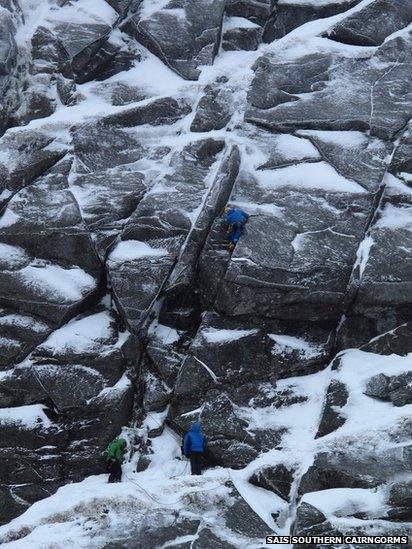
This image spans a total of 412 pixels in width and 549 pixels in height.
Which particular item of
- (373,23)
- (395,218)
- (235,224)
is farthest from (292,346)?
(373,23)

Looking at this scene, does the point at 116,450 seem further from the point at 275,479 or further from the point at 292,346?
the point at 292,346

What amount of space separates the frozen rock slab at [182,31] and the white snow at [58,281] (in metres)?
9.42

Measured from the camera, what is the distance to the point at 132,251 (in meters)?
20.6

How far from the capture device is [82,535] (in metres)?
15.1

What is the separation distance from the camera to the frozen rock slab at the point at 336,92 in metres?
23.2

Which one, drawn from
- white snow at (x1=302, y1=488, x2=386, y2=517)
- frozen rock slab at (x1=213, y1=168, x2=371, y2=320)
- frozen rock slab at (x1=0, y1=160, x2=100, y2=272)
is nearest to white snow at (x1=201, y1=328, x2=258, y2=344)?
frozen rock slab at (x1=213, y1=168, x2=371, y2=320)

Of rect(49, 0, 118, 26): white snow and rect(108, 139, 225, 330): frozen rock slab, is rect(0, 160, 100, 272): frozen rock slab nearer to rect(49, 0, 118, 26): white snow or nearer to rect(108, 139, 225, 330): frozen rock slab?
rect(108, 139, 225, 330): frozen rock slab

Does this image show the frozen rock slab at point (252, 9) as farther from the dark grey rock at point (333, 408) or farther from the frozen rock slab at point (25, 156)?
the dark grey rock at point (333, 408)

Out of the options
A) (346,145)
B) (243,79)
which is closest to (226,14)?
(243,79)

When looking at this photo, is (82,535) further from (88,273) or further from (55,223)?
(55,223)

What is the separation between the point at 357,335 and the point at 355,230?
9.91ft

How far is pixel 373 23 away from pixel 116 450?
17709 millimetres

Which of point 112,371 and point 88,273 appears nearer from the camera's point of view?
point 112,371

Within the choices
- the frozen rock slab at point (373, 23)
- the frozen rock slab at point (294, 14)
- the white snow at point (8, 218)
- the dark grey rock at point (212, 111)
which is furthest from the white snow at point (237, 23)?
the white snow at point (8, 218)
